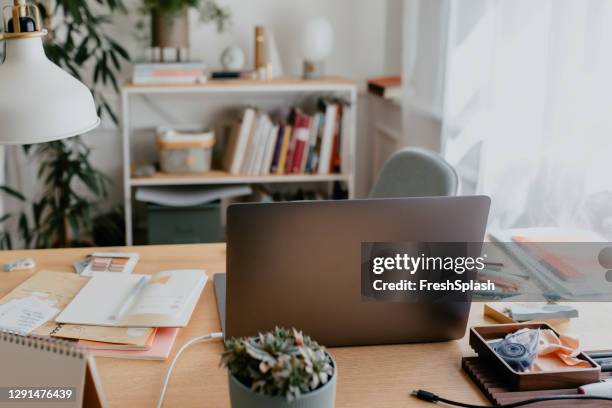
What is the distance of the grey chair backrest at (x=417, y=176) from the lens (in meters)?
1.76

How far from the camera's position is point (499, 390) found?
1.07 metres

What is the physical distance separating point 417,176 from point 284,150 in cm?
131

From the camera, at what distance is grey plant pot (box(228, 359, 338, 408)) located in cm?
87

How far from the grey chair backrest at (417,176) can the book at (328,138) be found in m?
1.13

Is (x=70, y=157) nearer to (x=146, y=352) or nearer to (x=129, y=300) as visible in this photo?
(x=129, y=300)

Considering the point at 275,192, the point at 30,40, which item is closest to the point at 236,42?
the point at 275,192

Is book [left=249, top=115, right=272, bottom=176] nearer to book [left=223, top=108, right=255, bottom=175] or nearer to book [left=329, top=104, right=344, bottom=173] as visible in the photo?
book [left=223, top=108, right=255, bottom=175]

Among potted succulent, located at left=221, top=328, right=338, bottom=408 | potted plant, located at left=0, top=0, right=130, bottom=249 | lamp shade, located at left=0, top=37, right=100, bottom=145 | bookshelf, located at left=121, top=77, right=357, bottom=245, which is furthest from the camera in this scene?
bookshelf, located at left=121, top=77, right=357, bottom=245

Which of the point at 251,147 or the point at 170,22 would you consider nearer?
the point at 170,22

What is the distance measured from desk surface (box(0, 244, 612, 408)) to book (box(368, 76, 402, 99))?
6.08 ft


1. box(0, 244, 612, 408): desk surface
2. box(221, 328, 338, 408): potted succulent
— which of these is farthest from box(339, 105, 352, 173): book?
box(221, 328, 338, 408): potted succulent

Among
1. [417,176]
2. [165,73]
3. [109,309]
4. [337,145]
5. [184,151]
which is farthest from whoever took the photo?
[337,145]

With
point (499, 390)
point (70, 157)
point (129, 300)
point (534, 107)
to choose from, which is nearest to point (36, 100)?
point (129, 300)

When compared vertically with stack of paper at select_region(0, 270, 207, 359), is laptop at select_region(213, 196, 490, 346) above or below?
above
